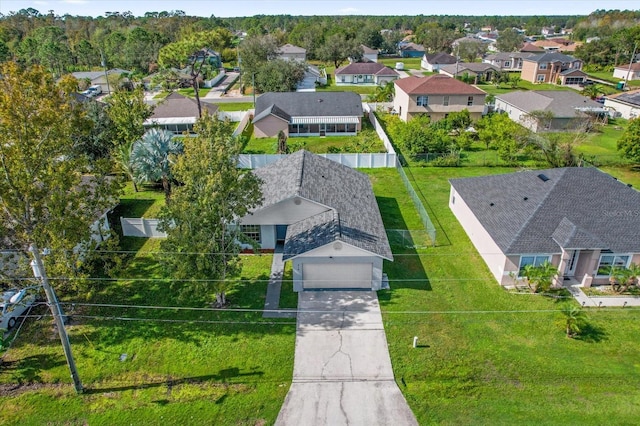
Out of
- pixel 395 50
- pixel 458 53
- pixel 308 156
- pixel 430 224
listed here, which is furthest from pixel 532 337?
pixel 395 50

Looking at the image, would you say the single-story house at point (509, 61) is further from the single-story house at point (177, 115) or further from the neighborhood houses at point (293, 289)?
the neighborhood houses at point (293, 289)

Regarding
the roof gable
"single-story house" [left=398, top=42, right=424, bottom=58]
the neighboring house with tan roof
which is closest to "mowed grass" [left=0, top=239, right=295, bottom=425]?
the neighboring house with tan roof

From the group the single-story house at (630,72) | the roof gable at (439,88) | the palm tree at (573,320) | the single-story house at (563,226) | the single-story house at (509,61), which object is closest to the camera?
the palm tree at (573,320)

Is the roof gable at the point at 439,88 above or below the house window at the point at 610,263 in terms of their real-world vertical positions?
above

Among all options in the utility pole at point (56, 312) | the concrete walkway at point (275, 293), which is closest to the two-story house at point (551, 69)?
the concrete walkway at point (275, 293)

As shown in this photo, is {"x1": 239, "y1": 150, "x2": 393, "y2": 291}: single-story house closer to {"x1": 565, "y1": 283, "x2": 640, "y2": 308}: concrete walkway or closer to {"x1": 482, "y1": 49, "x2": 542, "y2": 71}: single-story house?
{"x1": 565, "y1": 283, "x2": 640, "y2": 308}: concrete walkway
